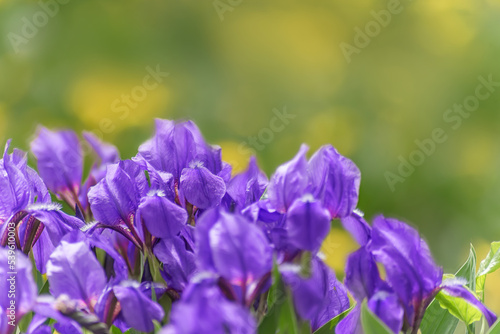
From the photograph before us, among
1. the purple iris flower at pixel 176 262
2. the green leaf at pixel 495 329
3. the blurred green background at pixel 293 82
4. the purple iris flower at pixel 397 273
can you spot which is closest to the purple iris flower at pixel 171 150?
the purple iris flower at pixel 176 262

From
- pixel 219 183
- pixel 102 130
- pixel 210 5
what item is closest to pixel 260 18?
pixel 210 5

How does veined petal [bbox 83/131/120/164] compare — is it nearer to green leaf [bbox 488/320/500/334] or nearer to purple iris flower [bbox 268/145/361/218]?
purple iris flower [bbox 268/145/361/218]


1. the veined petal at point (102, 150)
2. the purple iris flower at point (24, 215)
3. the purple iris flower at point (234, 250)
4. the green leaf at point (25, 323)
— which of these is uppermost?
the purple iris flower at point (234, 250)

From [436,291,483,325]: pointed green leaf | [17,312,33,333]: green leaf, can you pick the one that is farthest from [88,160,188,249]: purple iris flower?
[436,291,483,325]: pointed green leaf

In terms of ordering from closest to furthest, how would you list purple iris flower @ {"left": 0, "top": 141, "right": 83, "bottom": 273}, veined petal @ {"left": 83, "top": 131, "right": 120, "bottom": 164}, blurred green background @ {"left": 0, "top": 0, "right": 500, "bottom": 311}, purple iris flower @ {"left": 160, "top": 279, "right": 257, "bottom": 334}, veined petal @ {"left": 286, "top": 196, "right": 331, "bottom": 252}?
purple iris flower @ {"left": 160, "top": 279, "right": 257, "bottom": 334}, veined petal @ {"left": 286, "top": 196, "right": 331, "bottom": 252}, purple iris flower @ {"left": 0, "top": 141, "right": 83, "bottom": 273}, veined petal @ {"left": 83, "top": 131, "right": 120, "bottom": 164}, blurred green background @ {"left": 0, "top": 0, "right": 500, "bottom": 311}

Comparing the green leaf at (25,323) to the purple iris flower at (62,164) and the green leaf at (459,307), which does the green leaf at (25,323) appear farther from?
the green leaf at (459,307)

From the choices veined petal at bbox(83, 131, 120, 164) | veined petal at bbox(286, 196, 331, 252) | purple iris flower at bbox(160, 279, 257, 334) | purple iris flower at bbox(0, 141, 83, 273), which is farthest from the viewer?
veined petal at bbox(83, 131, 120, 164)

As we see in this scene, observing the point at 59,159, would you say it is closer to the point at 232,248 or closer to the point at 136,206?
the point at 136,206
